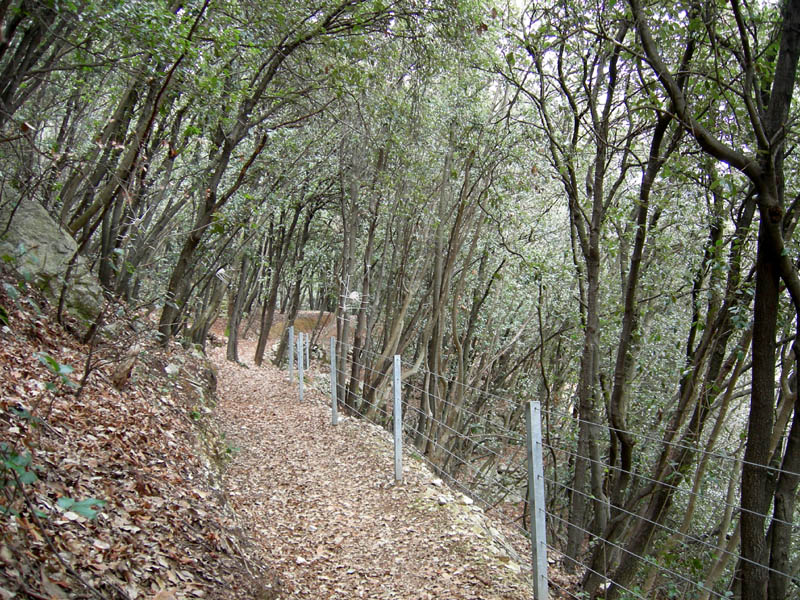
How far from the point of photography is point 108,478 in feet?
12.6

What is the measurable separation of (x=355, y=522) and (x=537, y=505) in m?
2.43

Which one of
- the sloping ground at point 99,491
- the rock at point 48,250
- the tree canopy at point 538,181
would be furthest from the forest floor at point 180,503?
the tree canopy at point 538,181

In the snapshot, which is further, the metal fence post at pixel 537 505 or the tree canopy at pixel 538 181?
the tree canopy at pixel 538 181

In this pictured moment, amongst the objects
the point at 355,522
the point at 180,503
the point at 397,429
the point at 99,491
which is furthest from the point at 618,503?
the point at 99,491

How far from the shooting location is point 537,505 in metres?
3.89

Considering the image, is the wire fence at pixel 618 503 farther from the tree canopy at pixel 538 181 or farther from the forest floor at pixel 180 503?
the forest floor at pixel 180 503

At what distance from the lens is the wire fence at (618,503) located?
4215 mm

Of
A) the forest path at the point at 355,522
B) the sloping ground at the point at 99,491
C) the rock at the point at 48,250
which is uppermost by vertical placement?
the rock at the point at 48,250

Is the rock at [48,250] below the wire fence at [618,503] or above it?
above

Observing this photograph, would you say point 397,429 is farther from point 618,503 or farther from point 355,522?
point 618,503

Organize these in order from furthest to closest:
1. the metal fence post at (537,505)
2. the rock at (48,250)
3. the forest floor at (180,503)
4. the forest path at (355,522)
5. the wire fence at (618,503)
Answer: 1. the rock at (48,250)
2. the forest path at (355,522)
3. the wire fence at (618,503)
4. the metal fence post at (537,505)
5. the forest floor at (180,503)

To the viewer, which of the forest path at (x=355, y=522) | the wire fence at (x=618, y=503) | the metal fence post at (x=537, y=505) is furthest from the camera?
the forest path at (x=355, y=522)

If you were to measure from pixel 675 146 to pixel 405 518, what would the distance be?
14.8 feet

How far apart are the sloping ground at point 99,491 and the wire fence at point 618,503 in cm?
225
